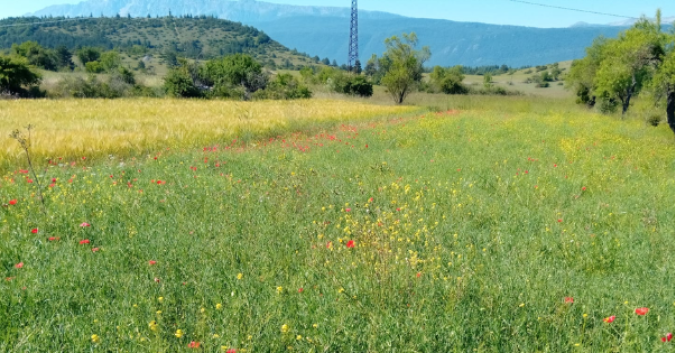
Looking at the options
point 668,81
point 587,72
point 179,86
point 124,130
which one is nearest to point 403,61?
point 587,72

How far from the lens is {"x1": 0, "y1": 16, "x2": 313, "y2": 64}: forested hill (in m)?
141

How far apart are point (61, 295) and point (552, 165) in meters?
11.3

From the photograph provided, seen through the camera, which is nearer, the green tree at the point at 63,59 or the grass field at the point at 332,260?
the grass field at the point at 332,260

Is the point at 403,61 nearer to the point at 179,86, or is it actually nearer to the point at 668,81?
the point at 179,86

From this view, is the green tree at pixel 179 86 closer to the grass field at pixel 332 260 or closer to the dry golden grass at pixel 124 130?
the dry golden grass at pixel 124 130

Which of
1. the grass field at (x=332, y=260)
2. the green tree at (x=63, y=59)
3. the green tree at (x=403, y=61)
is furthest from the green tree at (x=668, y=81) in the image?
the green tree at (x=63, y=59)

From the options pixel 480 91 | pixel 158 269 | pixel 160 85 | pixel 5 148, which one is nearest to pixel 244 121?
pixel 5 148

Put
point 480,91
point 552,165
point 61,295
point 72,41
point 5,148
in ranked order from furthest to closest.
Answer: point 72,41
point 480,91
point 552,165
point 5,148
point 61,295

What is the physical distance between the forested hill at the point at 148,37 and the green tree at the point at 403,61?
105 m

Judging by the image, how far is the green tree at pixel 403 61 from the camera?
40.4m

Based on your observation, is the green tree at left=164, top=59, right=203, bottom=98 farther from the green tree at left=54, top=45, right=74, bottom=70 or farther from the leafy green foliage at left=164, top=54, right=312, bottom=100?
the green tree at left=54, top=45, right=74, bottom=70

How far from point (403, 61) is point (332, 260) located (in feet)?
126

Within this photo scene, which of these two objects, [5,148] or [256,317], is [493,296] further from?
[5,148]

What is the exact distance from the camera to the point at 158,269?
4.42 m
